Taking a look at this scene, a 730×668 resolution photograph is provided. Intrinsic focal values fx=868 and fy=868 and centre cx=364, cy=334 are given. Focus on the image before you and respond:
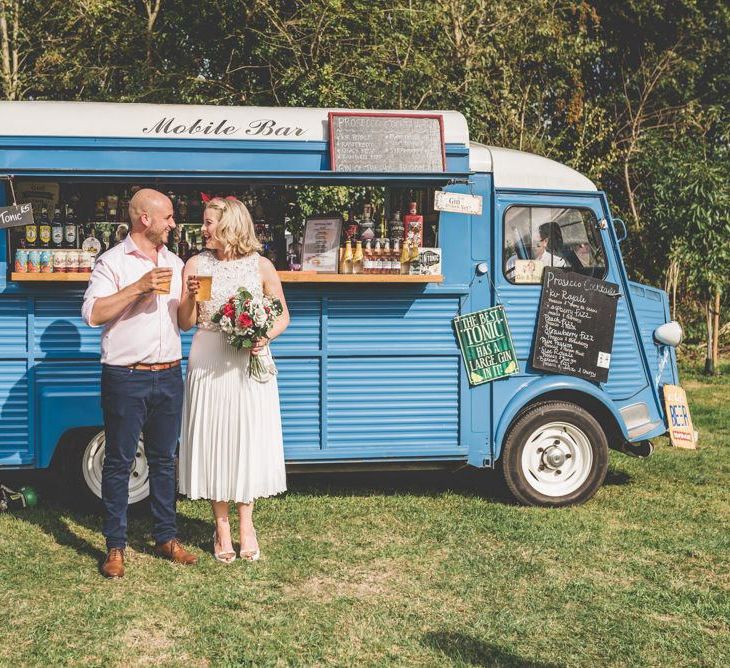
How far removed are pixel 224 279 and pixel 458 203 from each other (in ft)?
6.00

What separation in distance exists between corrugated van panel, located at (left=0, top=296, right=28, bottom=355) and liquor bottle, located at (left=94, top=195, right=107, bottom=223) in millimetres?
787

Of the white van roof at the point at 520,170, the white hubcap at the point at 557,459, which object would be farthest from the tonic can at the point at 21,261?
the white hubcap at the point at 557,459

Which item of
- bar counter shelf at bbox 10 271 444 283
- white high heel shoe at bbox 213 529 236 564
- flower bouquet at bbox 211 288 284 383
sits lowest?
white high heel shoe at bbox 213 529 236 564

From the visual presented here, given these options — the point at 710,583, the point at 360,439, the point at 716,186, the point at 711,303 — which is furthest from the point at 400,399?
the point at 711,303

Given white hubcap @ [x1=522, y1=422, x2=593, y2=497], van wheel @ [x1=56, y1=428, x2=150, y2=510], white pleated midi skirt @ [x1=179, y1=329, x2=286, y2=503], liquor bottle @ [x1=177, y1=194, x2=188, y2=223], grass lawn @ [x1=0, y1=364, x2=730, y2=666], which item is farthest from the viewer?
liquor bottle @ [x1=177, y1=194, x2=188, y2=223]

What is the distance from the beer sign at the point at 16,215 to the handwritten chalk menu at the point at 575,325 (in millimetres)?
3308

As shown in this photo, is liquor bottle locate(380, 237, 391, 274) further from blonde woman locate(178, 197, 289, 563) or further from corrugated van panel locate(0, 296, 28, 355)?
corrugated van panel locate(0, 296, 28, 355)

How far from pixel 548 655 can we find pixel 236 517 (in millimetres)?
2594

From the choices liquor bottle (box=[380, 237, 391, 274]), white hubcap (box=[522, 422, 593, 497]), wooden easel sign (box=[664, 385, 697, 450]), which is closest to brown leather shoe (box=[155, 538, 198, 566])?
liquor bottle (box=[380, 237, 391, 274])

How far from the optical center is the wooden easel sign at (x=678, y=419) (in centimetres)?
612

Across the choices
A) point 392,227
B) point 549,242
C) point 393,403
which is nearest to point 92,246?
point 392,227

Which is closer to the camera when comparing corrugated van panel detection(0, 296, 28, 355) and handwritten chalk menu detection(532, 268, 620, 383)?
corrugated van panel detection(0, 296, 28, 355)

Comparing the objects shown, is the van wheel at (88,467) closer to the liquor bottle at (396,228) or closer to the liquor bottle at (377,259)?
the liquor bottle at (377,259)

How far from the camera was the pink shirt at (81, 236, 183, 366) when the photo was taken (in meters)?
4.47
